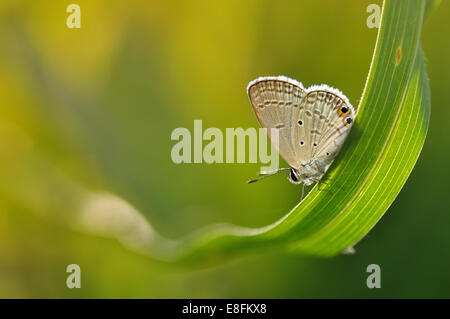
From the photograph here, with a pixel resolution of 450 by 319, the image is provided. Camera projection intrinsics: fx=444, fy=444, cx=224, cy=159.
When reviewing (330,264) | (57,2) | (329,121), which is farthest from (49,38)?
(330,264)

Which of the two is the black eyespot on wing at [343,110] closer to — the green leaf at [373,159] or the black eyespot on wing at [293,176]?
the green leaf at [373,159]

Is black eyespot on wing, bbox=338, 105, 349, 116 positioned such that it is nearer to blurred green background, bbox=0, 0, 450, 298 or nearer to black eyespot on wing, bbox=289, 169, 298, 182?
black eyespot on wing, bbox=289, 169, 298, 182

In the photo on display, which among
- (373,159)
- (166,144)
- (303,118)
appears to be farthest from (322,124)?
(166,144)

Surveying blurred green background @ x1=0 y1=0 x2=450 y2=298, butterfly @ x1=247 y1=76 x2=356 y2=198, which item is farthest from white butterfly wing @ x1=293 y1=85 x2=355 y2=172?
blurred green background @ x1=0 y1=0 x2=450 y2=298

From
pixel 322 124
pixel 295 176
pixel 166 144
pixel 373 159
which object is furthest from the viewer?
pixel 166 144

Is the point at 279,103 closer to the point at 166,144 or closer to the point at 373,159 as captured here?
the point at 373,159
